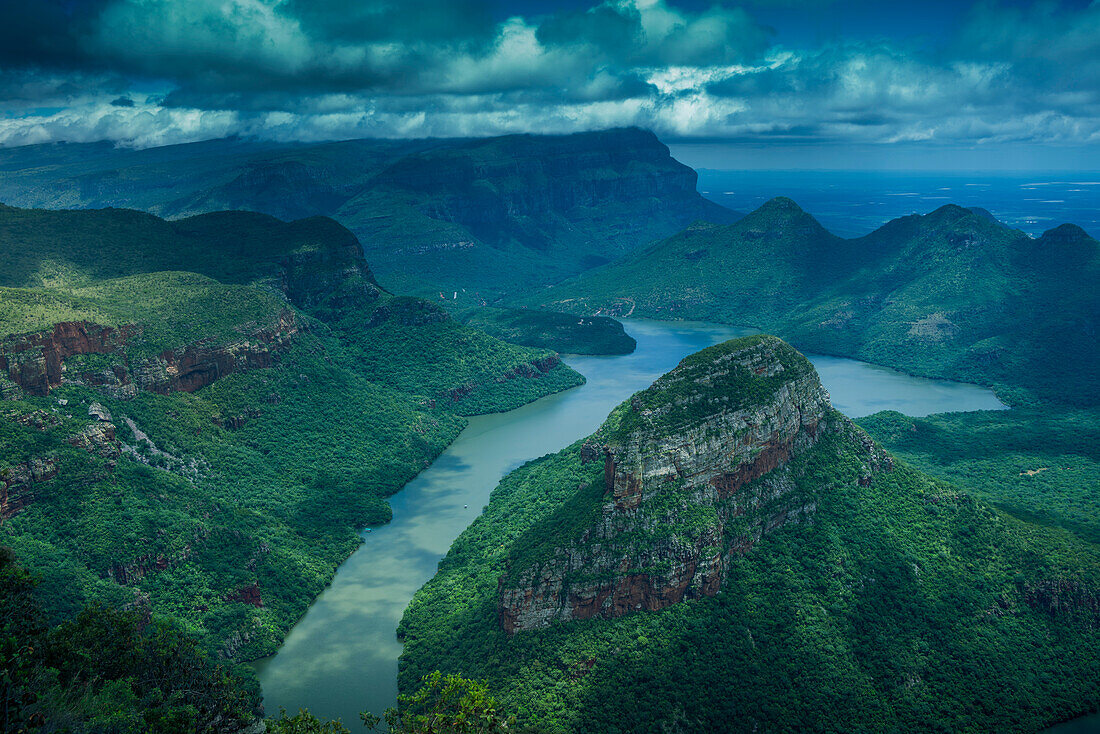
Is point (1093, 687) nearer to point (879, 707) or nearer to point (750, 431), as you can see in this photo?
point (879, 707)

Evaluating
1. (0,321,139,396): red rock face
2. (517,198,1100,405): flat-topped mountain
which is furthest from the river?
(0,321,139,396): red rock face

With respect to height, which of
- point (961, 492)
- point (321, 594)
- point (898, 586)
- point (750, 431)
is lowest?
point (321, 594)

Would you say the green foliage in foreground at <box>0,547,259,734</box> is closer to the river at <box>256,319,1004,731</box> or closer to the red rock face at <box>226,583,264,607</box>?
the river at <box>256,319,1004,731</box>

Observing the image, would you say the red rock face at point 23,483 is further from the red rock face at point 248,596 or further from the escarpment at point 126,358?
the red rock face at point 248,596

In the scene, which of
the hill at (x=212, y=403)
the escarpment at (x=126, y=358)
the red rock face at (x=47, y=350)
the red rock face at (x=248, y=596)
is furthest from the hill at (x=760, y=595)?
the red rock face at (x=47, y=350)

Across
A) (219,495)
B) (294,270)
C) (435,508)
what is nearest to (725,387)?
(435,508)

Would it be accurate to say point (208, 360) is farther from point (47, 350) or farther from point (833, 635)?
point (833, 635)

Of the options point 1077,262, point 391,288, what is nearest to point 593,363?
point 391,288
